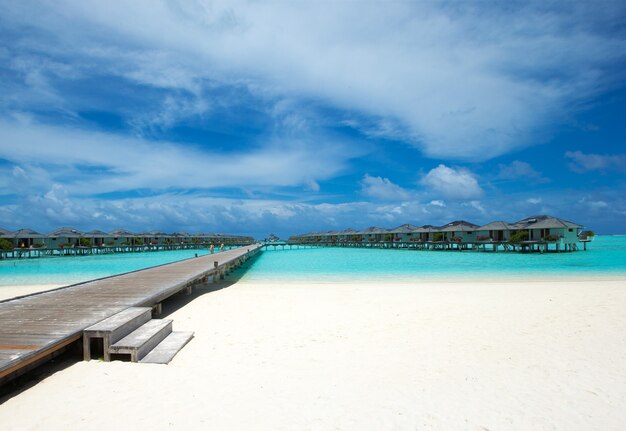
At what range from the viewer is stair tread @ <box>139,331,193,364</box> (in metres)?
4.83

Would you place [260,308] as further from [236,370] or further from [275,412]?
[275,412]

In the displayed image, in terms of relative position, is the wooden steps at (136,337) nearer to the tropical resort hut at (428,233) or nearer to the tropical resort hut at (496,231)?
the tropical resort hut at (496,231)

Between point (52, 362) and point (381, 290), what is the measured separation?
9571 millimetres

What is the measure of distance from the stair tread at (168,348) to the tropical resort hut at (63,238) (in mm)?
43715

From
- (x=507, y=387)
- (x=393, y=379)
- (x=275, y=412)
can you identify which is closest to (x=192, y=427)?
(x=275, y=412)

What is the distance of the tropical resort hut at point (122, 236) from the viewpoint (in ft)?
157

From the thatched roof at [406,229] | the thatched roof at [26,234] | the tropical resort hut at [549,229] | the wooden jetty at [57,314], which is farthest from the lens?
the thatched roof at [406,229]

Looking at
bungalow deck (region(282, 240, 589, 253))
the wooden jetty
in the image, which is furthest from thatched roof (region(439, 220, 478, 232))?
the wooden jetty

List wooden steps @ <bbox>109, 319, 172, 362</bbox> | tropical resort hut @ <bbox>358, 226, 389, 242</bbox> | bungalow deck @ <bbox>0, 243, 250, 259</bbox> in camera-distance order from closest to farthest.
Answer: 1. wooden steps @ <bbox>109, 319, 172, 362</bbox>
2. bungalow deck @ <bbox>0, 243, 250, 259</bbox>
3. tropical resort hut @ <bbox>358, 226, 389, 242</bbox>

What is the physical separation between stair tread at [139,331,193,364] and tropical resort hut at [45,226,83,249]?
43715mm

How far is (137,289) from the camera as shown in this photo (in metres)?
8.59

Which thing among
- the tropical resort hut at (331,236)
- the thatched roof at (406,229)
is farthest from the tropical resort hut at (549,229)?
the tropical resort hut at (331,236)

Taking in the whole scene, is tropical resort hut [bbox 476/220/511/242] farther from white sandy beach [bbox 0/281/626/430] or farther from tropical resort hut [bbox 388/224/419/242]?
white sandy beach [bbox 0/281/626/430]

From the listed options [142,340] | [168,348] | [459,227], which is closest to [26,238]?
[168,348]
